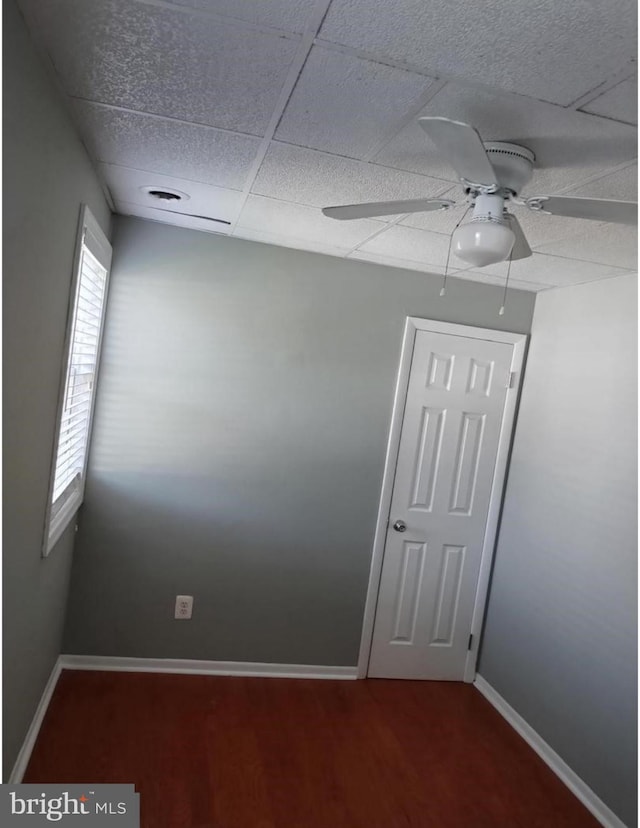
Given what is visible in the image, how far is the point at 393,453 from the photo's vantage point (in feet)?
11.9

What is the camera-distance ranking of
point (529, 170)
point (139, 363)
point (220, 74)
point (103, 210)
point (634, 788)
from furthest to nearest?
point (139, 363) < point (103, 210) < point (634, 788) < point (529, 170) < point (220, 74)

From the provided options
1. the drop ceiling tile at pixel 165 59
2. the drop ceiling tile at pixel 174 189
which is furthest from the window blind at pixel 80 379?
the drop ceiling tile at pixel 165 59

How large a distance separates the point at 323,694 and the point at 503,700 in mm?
1032

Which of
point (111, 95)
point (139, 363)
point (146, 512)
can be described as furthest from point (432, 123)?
point (146, 512)

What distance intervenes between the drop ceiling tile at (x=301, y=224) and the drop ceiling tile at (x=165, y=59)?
81 centimetres

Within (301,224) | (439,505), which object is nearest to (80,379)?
(301,224)

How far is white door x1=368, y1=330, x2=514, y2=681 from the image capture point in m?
3.64

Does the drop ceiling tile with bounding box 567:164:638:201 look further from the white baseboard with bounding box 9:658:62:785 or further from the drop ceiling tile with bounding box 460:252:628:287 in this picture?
the white baseboard with bounding box 9:658:62:785

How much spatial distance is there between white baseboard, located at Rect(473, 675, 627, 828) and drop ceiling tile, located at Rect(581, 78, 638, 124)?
276 cm

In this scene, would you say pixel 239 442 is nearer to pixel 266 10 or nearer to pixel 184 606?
pixel 184 606

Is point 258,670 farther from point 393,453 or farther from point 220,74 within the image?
point 220,74

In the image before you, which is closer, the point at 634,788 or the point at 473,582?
the point at 634,788

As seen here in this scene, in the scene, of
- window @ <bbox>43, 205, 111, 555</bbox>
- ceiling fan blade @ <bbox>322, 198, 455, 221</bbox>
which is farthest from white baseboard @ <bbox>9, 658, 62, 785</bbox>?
ceiling fan blade @ <bbox>322, 198, 455, 221</bbox>

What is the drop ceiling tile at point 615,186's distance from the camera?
1.75m
